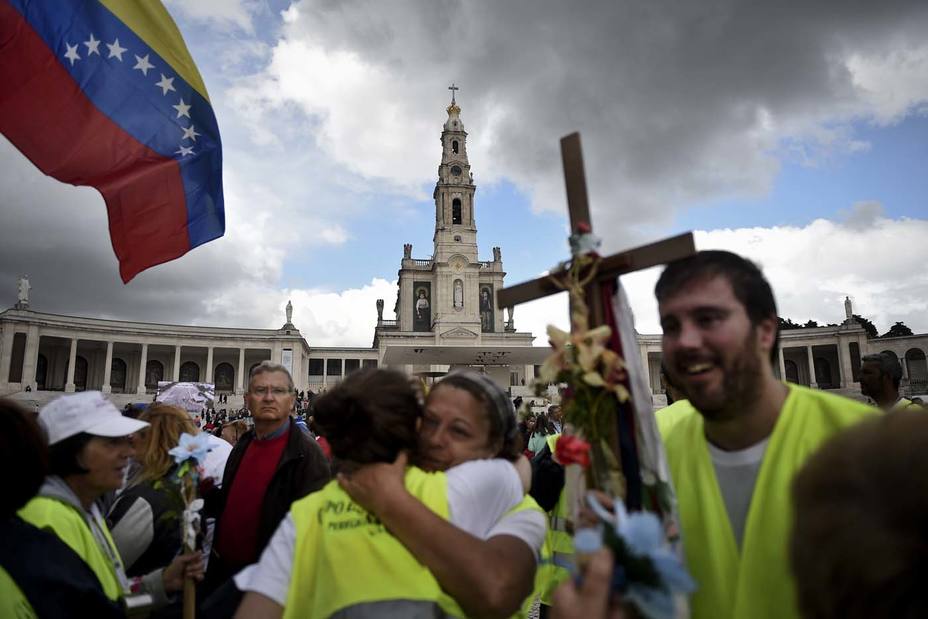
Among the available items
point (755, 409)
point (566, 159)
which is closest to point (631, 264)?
point (566, 159)

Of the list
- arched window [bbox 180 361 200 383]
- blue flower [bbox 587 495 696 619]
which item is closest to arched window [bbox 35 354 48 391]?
arched window [bbox 180 361 200 383]

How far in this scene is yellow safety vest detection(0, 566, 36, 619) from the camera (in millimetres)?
2045

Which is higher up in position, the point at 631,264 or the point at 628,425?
the point at 631,264

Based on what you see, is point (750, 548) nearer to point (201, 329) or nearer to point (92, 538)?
point (92, 538)

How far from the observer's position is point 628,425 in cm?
185

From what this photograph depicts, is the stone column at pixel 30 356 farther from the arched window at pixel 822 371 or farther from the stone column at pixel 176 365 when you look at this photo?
the arched window at pixel 822 371

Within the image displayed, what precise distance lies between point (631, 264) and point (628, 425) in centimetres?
54

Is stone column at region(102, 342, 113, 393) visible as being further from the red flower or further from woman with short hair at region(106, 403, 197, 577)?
the red flower

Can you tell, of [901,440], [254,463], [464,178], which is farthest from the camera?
[464,178]

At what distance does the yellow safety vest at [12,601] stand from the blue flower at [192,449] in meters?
1.19

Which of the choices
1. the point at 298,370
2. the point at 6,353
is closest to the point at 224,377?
the point at 298,370

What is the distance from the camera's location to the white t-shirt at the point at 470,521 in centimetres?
188

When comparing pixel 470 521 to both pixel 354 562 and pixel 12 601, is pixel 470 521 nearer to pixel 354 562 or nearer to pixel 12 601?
pixel 354 562

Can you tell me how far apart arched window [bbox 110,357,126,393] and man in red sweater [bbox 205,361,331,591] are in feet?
199
